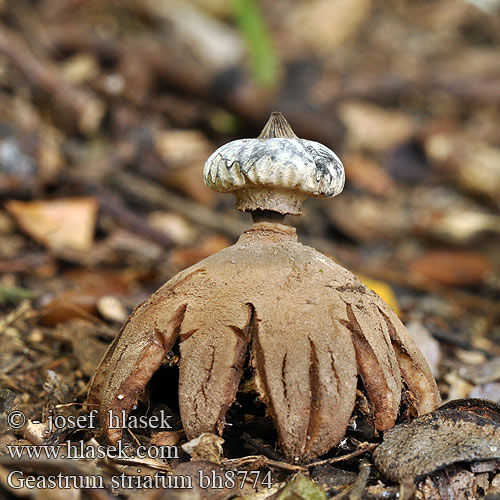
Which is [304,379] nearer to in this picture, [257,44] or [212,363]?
[212,363]

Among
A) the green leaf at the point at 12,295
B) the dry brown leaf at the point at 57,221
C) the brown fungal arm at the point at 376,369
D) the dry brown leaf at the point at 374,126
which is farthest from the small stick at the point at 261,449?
the dry brown leaf at the point at 374,126

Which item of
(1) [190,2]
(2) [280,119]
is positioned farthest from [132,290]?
(1) [190,2]

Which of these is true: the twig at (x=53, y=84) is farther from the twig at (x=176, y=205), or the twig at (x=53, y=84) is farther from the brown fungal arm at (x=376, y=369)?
the brown fungal arm at (x=376, y=369)

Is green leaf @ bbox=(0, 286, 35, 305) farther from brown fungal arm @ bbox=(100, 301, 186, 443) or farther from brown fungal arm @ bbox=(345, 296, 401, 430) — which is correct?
brown fungal arm @ bbox=(345, 296, 401, 430)

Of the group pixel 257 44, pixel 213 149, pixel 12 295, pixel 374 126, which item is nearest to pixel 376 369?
pixel 12 295

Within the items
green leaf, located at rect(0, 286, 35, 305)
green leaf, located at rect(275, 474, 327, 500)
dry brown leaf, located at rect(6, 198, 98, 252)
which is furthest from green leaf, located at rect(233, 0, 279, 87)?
green leaf, located at rect(275, 474, 327, 500)

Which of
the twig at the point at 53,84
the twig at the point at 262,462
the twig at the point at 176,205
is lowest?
the twig at the point at 262,462

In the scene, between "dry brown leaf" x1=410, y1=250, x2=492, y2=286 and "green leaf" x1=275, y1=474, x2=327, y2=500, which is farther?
"dry brown leaf" x1=410, y1=250, x2=492, y2=286
